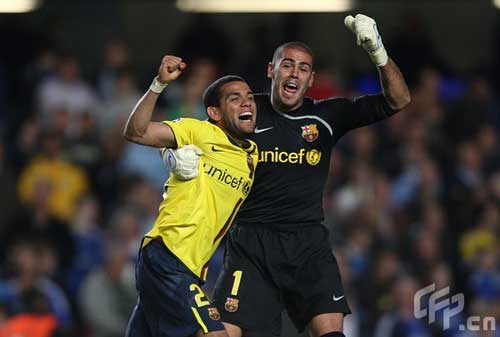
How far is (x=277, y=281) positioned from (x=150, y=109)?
146 centimetres

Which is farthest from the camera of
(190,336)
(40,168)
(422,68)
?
(422,68)

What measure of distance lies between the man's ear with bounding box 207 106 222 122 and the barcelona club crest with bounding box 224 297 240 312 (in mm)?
1091

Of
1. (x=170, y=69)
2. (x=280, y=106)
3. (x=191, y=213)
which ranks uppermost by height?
(x=170, y=69)

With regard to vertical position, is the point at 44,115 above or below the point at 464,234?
above

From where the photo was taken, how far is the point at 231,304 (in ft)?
26.1

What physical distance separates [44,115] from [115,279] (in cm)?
263

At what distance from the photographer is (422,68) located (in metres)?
14.4

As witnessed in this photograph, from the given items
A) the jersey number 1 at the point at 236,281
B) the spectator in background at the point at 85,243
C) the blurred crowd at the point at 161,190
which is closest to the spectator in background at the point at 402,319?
the blurred crowd at the point at 161,190

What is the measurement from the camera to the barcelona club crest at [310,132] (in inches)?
315

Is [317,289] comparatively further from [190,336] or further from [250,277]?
[190,336]

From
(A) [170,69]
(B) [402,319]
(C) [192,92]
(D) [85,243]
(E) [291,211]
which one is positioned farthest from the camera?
(C) [192,92]

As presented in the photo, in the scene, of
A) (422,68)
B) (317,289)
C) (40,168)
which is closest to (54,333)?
(40,168)
